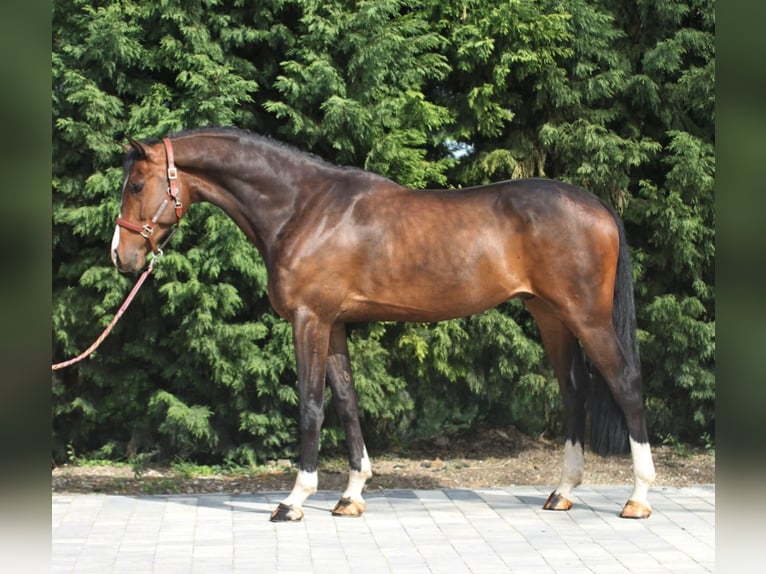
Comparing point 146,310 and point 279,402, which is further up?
point 146,310

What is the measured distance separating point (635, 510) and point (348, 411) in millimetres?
1806

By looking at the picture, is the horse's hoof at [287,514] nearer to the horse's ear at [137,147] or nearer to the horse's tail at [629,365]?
the horse's tail at [629,365]

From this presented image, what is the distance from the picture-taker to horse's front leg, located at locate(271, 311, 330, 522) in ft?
16.3

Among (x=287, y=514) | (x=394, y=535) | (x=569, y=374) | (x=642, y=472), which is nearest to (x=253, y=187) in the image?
(x=287, y=514)

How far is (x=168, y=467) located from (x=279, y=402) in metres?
1.09

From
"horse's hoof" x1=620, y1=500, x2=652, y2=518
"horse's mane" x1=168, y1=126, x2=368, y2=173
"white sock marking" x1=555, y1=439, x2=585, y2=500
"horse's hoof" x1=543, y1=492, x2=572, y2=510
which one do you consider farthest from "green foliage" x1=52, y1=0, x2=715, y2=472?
"horse's hoof" x1=620, y1=500, x2=652, y2=518

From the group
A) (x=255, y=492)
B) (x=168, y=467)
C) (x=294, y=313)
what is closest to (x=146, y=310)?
(x=168, y=467)

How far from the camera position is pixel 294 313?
4.96m

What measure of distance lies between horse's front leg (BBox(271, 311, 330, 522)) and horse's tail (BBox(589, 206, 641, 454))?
1.73 meters

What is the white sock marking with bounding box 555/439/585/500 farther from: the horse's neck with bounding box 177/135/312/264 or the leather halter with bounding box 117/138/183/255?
the leather halter with bounding box 117/138/183/255

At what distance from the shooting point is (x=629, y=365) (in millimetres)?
4980

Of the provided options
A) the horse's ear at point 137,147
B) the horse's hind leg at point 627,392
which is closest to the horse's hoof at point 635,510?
the horse's hind leg at point 627,392

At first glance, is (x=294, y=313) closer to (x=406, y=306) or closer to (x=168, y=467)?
(x=406, y=306)

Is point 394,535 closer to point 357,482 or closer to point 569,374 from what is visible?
point 357,482
